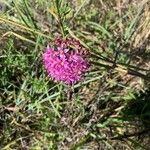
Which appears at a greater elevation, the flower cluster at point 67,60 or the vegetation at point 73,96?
the flower cluster at point 67,60

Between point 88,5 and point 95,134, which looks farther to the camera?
point 88,5

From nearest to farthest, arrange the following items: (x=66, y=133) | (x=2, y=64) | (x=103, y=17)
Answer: (x=66, y=133)
(x=2, y=64)
(x=103, y=17)

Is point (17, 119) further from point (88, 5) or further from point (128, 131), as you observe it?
point (88, 5)

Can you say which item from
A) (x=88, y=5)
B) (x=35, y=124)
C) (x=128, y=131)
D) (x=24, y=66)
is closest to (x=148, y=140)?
(x=128, y=131)

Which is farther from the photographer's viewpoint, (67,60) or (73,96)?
(73,96)

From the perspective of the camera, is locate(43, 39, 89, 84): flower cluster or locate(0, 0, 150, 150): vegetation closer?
locate(43, 39, 89, 84): flower cluster
